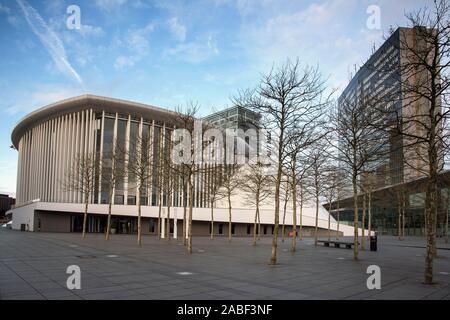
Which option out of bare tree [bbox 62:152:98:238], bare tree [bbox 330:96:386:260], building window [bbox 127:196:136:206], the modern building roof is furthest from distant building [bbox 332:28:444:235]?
the modern building roof

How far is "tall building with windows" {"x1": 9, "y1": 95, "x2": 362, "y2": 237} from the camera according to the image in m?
52.7

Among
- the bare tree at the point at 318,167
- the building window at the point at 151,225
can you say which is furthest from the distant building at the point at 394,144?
the building window at the point at 151,225

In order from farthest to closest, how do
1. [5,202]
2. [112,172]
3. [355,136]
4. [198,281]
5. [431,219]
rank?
1. [5,202]
2. [112,172]
3. [355,136]
4. [431,219]
5. [198,281]

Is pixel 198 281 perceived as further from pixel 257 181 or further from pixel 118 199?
pixel 118 199

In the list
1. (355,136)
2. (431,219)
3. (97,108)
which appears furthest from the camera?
(97,108)

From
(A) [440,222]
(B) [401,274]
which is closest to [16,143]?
(A) [440,222]

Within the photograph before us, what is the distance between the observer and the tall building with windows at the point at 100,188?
5266 centimetres

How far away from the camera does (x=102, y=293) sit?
934 centimetres

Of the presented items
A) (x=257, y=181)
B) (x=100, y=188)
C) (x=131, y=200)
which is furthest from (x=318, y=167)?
(x=131, y=200)

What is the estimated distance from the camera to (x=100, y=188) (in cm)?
5034
